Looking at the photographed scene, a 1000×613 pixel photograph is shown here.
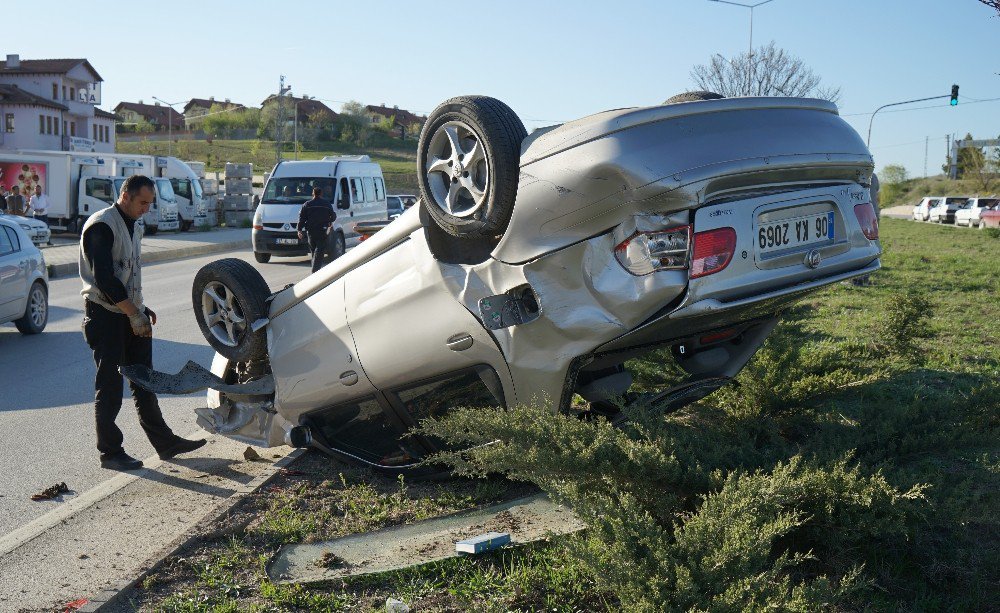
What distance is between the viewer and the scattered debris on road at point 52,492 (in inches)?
207

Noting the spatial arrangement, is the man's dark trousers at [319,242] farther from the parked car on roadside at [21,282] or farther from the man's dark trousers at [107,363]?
the man's dark trousers at [107,363]

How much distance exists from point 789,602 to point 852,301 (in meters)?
10.5

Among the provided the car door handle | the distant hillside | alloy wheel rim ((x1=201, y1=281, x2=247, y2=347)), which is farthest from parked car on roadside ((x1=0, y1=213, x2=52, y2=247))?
the distant hillside

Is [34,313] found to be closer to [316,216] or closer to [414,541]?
[316,216]

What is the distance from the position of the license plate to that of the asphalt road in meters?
3.98

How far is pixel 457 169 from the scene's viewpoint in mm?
4199

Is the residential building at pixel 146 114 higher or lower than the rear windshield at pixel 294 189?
higher

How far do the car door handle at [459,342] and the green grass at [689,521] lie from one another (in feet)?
1.69

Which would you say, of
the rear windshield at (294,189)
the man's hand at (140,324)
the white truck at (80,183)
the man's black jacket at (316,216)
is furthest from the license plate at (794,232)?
the white truck at (80,183)

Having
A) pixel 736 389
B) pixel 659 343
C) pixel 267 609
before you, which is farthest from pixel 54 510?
pixel 736 389

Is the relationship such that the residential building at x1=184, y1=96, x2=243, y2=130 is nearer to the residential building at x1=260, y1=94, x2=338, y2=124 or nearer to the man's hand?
the residential building at x1=260, y1=94, x2=338, y2=124

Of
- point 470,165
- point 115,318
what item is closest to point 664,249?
point 470,165

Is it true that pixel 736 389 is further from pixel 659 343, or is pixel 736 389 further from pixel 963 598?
pixel 963 598

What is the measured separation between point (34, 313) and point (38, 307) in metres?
0.09
